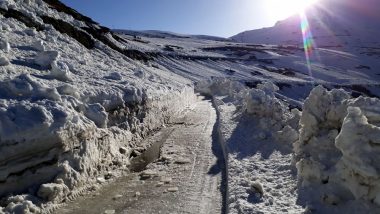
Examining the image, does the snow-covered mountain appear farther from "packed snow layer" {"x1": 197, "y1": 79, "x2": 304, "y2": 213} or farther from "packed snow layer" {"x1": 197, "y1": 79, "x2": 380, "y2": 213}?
"packed snow layer" {"x1": 197, "y1": 79, "x2": 380, "y2": 213}

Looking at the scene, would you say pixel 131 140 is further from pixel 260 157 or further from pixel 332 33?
pixel 332 33

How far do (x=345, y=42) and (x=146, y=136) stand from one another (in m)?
153

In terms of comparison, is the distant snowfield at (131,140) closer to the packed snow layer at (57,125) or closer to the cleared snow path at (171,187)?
the packed snow layer at (57,125)

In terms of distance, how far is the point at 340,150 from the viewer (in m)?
9.35

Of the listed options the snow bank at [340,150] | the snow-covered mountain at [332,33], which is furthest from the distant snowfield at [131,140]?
the snow-covered mountain at [332,33]

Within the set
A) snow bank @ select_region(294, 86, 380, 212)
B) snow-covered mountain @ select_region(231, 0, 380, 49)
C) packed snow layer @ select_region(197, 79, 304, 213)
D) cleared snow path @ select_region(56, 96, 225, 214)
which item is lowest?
cleared snow path @ select_region(56, 96, 225, 214)

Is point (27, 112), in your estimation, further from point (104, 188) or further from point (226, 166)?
point (226, 166)

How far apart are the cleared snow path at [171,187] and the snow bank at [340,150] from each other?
245 cm

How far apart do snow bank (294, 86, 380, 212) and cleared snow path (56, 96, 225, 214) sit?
2448 millimetres

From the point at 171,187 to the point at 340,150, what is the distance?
15.3 feet

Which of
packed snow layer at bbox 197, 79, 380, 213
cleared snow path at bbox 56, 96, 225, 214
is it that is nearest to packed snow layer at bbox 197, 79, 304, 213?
packed snow layer at bbox 197, 79, 380, 213

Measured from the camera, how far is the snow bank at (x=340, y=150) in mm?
7559

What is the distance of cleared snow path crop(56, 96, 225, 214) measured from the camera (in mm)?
9539

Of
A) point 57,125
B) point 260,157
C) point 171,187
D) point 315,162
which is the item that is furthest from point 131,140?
point 315,162
